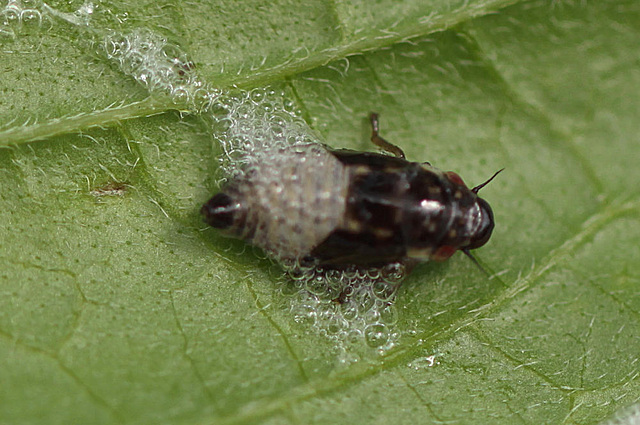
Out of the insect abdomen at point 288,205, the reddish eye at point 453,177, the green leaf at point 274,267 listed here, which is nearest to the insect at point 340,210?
the insect abdomen at point 288,205

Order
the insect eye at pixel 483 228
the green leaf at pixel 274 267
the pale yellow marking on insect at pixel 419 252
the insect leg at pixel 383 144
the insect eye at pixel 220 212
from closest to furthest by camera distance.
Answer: the green leaf at pixel 274 267
the insect eye at pixel 220 212
the pale yellow marking on insect at pixel 419 252
the insect eye at pixel 483 228
the insect leg at pixel 383 144

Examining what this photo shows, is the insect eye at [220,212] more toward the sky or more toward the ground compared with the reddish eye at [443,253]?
more toward the sky

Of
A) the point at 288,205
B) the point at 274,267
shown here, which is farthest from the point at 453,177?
the point at 274,267

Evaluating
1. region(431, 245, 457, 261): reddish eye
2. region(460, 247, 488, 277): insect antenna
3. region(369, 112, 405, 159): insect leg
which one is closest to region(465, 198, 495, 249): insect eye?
region(460, 247, 488, 277): insect antenna

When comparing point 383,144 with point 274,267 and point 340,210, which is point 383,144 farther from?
point 274,267

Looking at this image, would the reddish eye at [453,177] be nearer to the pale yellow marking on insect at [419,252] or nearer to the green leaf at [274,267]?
the green leaf at [274,267]
